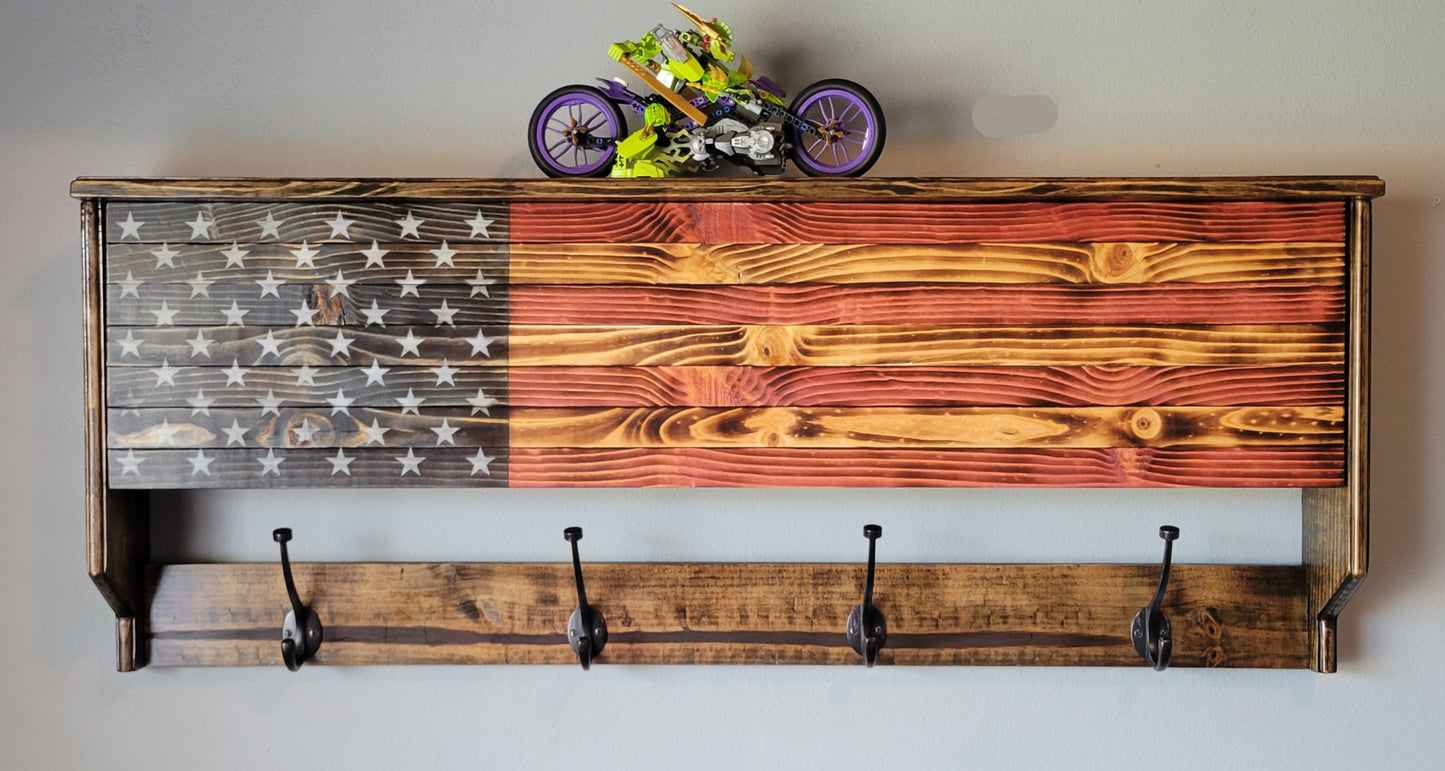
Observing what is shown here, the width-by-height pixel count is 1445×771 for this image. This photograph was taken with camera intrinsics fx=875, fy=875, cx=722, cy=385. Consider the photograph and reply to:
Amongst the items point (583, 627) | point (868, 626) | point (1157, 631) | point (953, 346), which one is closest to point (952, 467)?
point (953, 346)

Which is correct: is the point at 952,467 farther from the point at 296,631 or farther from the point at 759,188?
the point at 296,631

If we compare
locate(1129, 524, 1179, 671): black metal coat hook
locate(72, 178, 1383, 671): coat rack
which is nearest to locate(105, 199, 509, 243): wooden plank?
locate(72, 178, 1383, 671): coat rack

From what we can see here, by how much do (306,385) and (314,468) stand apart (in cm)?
11

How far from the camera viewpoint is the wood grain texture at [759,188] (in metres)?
1.15

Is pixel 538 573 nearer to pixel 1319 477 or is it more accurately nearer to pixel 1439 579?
pixel 1319 477

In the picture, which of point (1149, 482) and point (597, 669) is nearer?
point (1149, 482)

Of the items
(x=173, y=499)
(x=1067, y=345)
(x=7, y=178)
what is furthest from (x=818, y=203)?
(x=7, y=178)


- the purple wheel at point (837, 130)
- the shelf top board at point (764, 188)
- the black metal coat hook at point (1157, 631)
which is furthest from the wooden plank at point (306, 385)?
the black metal coat hook at point (1157, 631)

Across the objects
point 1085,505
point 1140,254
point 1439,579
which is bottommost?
point 1439,579

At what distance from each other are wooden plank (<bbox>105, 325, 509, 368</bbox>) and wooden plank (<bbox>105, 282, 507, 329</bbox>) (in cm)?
1

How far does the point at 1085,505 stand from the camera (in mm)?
1317

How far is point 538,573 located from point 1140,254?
95 cm

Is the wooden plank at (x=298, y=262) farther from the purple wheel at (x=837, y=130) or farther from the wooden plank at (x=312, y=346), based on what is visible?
the purple wheel at (x=837, y=130)

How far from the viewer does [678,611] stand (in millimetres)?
1296
